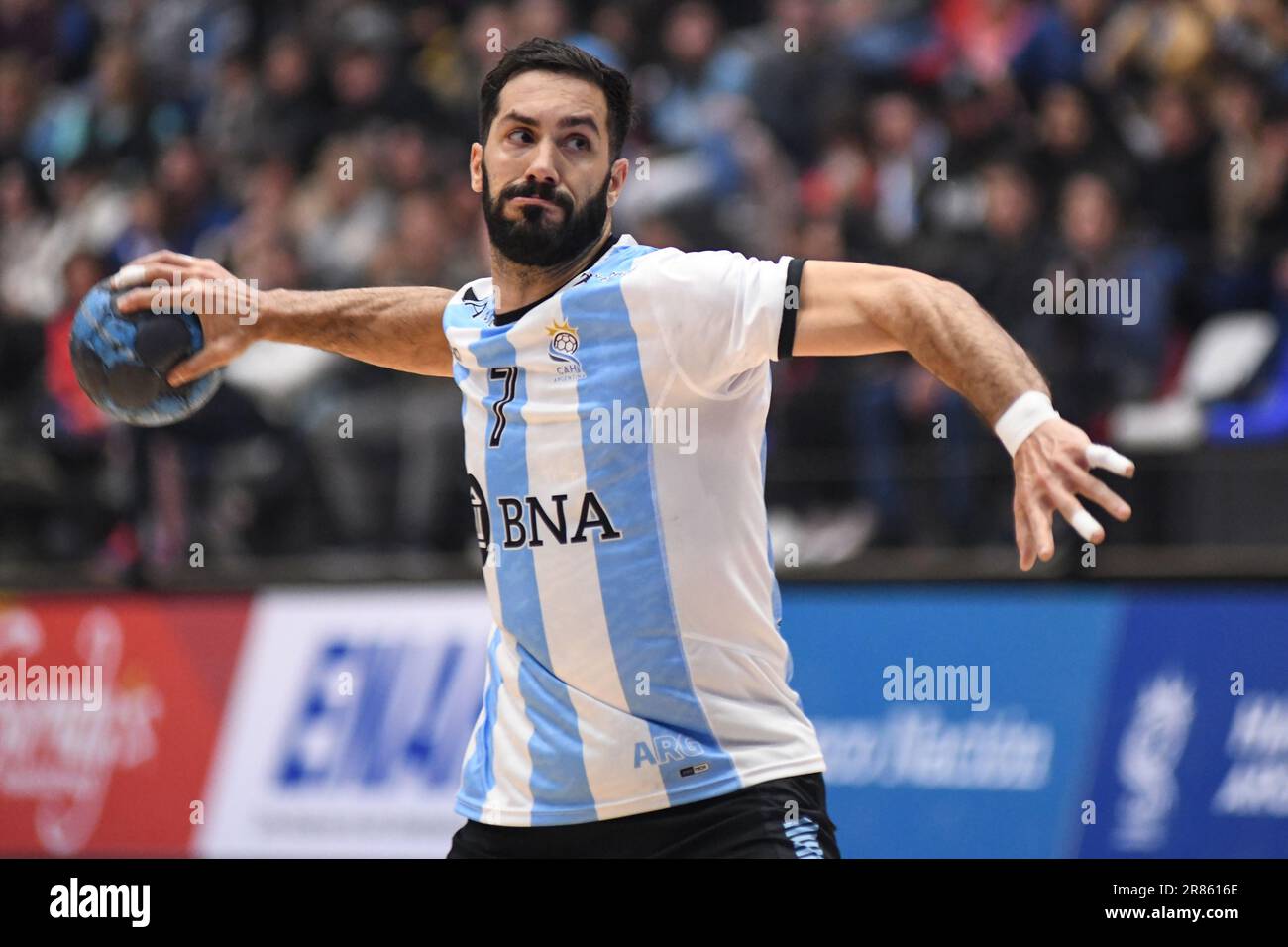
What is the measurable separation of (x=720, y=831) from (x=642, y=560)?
0.73 metres

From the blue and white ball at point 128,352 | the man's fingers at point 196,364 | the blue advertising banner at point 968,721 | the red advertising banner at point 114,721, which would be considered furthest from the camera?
the red advertising banner at point 114,721

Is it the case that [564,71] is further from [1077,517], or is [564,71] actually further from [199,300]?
[1077,517]

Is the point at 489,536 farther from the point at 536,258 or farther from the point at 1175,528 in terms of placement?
the point at 1175,528

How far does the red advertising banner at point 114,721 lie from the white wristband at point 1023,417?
773cm

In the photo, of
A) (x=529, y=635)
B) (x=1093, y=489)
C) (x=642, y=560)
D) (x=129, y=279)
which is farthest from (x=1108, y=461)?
(x=129, y=279)

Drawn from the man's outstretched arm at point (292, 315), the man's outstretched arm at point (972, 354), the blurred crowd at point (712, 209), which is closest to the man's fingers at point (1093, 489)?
the man's outstretched arm at point (972, 354)

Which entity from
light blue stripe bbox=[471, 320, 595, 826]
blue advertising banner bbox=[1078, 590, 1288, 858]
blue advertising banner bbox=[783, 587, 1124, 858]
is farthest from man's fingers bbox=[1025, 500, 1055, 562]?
blue advertising banner bbox=[783, 587, 1124, 858]

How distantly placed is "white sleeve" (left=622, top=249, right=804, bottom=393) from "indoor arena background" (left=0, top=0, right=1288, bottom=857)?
4.45 meters

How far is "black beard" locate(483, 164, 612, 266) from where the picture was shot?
16.1ft

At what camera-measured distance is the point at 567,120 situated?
16.3ft

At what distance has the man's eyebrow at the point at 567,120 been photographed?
4.97 metres

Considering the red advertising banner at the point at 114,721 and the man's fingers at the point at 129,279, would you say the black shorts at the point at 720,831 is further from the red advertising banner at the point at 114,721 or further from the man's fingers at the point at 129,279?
the red advertising banner at the point at 114,721
